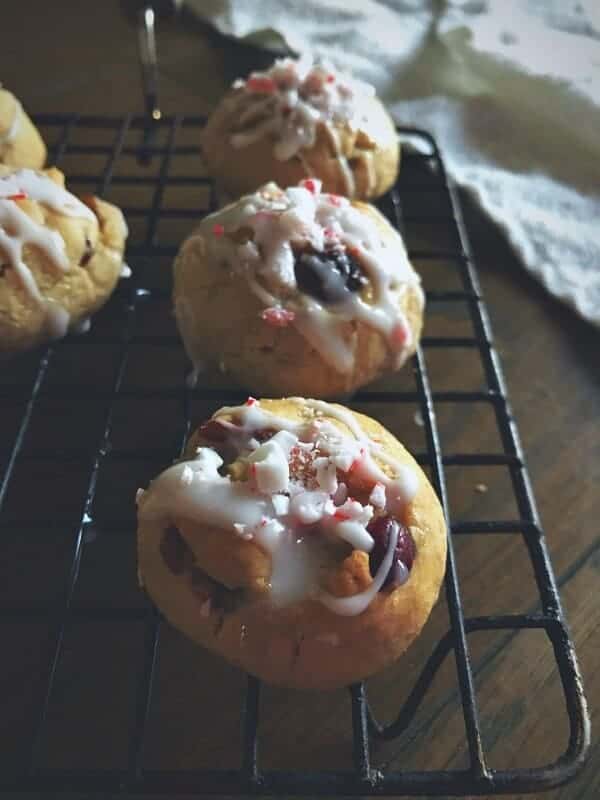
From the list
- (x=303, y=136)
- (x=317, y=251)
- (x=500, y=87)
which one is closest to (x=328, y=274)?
(x=317, y=251)

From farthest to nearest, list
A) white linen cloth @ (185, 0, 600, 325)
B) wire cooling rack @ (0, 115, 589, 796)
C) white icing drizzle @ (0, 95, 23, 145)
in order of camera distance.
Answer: white linen cloth @ (185, 0, 600, 325) → white icing drizzle @ (0, 95, 23, 145) → wire cooling rack @ (0, 115, 589, 796)

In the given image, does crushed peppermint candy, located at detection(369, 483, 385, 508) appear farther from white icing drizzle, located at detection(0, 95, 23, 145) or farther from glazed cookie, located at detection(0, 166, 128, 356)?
white icing drizzle, located at detection(0, 95, 23, 145)

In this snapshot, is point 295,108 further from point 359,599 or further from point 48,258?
point 359,599

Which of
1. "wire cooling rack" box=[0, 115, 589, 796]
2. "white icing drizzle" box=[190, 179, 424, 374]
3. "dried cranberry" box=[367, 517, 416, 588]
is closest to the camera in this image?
"wire cooling rack" box=[0, 115, 589, 796]

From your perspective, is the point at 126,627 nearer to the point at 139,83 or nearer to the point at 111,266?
the point at 111,266

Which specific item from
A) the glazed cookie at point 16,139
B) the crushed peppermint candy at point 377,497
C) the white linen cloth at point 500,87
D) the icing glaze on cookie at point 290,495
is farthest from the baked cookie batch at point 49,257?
the white linen cloth at point 500,87

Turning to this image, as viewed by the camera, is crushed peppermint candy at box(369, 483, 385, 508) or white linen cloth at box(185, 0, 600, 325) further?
white linen cloth at box(185, 0, 600, 325)

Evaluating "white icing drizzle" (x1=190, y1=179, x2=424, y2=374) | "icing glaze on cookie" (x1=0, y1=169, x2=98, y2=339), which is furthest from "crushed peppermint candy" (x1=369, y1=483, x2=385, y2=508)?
"icing glaze on cookie" (x1=0, y1=169, x2=98, y2=339)
